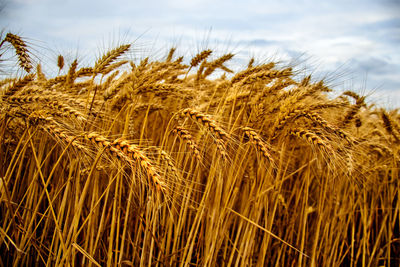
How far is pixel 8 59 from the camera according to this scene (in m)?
1.52

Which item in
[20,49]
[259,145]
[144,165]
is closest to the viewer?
[144,165]

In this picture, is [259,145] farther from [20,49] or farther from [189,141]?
[20,49]

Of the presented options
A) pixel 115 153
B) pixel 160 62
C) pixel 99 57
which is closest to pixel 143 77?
pixel 99 57

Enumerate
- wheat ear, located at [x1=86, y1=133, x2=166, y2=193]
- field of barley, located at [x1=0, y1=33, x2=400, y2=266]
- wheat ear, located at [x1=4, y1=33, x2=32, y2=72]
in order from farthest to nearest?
wheat ear, located at [x1=4, y1=33, x2=32, y2=72] < field of barley, located at [x1=0, y1=33, x2=400, y2=266] < wheat ear, located at [x1=86, y1=133, x2=166, y2=193]

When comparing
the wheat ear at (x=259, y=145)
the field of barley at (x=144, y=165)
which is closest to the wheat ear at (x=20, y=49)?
the field of barley at (x=144, y=165)

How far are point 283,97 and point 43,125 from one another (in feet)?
4.80

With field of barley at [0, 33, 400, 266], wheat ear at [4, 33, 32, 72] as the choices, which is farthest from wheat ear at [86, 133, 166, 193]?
wheat ear at [4, 33, 32, 72]

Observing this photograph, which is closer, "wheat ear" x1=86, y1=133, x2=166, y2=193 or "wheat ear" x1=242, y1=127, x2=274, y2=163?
"wheat ear" x1=86, y1=133, x2=166, y2=193

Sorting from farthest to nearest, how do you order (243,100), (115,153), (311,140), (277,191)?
1. (243,100)
2. (277,191)
3. (311,140)
4. (115,153)

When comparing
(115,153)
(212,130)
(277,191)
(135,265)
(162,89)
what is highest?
(162,89)

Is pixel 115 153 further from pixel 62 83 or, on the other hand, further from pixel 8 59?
pixel 62 83

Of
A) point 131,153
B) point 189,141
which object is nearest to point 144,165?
point 131,153

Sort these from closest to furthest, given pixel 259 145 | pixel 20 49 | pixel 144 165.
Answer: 1. pixel 144 165
2. pixel 259 145
3. pixel 20 49

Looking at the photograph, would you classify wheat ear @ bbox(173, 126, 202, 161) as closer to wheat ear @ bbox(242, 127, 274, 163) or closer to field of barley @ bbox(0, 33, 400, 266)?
field of barley @ bbox(0, 33, 400, 266)
